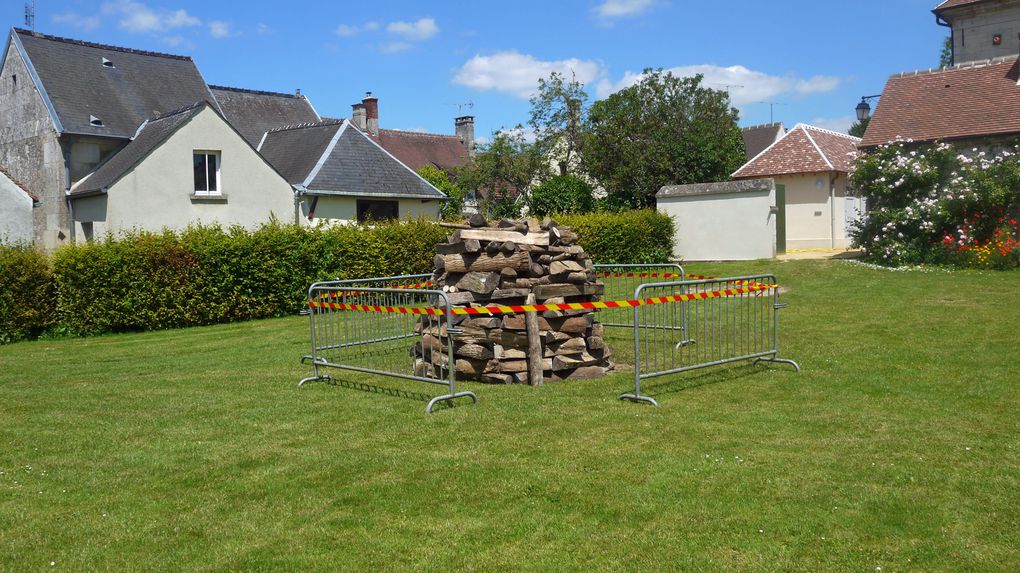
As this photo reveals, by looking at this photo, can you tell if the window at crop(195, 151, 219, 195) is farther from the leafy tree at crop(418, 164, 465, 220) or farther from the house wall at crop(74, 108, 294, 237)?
the leafy tree at crop(418, 164, 465, 220)

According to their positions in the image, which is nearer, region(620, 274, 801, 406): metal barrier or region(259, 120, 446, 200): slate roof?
region(620, 274, 801, 406): metal barrier

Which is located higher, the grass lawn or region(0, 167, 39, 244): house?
region(0, 167, 39, 244): house

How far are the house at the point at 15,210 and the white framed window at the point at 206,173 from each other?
674 cm

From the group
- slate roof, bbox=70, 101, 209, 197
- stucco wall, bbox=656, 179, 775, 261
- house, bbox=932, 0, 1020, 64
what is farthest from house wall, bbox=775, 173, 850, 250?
slate roof, bbox=70, 101, 209, 197

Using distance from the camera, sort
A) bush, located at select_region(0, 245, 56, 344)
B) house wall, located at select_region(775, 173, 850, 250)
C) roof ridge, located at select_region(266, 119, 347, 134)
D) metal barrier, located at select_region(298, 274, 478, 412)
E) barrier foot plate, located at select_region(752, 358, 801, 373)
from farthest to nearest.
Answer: roof ridge, located at select_region(266, 119, 347, 134) → house wall, located at select_region(775, 173, 850, 250) → bush, located at select_region(0, 245, 56, 344) → barrier foot plate, located at select_region(752, 358, 801, 373) → metal barrier, located at select_region(298, 274, 478, 412)

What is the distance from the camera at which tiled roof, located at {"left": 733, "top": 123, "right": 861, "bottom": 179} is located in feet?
98.3

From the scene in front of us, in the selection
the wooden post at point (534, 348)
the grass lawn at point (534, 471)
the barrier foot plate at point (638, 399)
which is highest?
the wooden post at point (534, 348)

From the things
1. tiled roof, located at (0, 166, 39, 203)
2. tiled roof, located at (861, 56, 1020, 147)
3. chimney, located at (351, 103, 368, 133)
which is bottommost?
tiled roof, located at (0, 166, 39, 203)

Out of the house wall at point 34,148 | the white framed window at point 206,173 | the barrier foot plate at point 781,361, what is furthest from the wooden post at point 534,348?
the house wall at point 34,148

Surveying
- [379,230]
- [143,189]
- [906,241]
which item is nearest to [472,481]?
[379,230]

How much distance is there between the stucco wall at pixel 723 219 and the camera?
25.4 metres

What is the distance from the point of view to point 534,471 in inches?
244

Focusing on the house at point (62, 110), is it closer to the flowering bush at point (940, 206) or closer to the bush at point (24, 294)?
the bush at point (24, 294)

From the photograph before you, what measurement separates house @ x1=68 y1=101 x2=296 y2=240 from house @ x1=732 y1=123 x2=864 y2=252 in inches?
720
